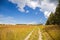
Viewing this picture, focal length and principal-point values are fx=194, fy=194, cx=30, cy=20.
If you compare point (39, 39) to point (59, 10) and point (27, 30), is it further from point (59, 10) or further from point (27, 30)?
point (59, 10)

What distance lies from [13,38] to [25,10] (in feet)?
1.78

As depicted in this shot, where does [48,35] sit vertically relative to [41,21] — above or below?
below

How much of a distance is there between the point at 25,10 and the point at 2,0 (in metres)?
0.44

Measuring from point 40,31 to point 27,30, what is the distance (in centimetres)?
24

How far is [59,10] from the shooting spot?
354cm

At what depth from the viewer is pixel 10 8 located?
3455 millimetres

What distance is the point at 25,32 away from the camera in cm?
344

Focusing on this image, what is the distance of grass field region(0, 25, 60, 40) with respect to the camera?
3.41m

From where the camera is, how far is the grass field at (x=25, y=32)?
134 inches

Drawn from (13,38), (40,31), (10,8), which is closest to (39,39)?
(40,31)

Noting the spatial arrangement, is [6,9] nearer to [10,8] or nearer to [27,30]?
[10,8]

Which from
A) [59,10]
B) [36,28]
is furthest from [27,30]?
[59,10]

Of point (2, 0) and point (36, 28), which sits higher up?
point (2, 0)

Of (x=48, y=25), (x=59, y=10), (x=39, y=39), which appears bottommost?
(x=39, y=39)
